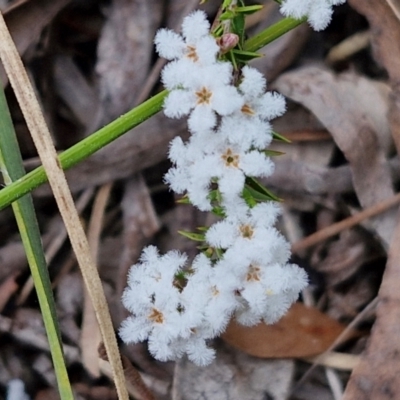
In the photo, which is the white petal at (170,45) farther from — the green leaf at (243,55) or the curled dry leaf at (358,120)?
the curled dry leaf at (358,120)

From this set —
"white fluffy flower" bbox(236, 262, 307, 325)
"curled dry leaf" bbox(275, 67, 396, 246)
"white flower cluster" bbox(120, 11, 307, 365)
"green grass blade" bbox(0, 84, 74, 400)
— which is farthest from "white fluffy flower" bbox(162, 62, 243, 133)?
"curled dry leaf" bbox(275, 67, 396, 246)

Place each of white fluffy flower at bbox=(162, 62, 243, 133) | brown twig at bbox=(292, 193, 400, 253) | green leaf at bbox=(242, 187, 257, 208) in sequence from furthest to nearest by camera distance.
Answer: brown twig at bbox=(292, 193, 400, 253) → green leaf at bbox=(242, 187, 257, 208) → white fluffy flower at bbox=(162, 62, 243, 133)

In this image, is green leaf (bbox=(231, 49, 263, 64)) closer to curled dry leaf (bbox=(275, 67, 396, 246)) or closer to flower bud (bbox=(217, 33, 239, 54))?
flower bud (bbox=(217, 33, 239, 54))

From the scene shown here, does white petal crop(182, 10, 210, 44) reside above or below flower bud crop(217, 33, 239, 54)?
above

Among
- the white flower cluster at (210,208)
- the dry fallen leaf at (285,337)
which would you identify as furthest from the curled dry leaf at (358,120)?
the white flower cluster at (210,208)

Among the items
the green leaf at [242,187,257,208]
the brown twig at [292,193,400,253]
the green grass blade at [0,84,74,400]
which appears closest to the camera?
the green leaf at [242,187,257,208]

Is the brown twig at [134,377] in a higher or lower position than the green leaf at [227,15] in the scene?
lower
